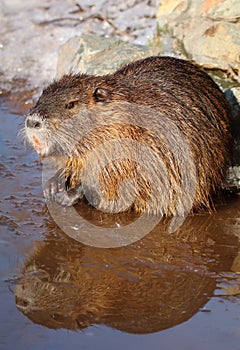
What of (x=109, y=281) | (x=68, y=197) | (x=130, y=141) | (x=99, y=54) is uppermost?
(x=130, y=141)

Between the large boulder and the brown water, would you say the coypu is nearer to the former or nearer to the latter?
the brown water

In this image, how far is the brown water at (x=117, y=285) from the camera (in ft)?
10.2

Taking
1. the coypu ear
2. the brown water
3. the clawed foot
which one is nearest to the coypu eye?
the coypu ear

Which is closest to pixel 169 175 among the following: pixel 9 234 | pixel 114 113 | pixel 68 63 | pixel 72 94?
pixel 114 113

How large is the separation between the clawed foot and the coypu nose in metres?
0.51

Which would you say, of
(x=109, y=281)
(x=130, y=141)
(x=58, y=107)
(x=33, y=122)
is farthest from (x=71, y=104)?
(x=109, y=281)

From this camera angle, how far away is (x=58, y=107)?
427cm

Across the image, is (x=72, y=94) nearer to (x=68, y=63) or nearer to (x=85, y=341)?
(x=85, y=341)

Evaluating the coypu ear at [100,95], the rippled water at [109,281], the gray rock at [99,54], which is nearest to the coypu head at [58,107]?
the coypu ear at [100,95]

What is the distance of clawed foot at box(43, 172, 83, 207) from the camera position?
451 cm

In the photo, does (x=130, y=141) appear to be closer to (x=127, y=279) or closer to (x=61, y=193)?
(x=61, y=193)

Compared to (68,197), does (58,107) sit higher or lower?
higher

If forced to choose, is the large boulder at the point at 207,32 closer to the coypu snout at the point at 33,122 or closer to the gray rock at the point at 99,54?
the gray rock at the point at 99,54

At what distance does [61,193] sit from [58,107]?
1.92 ft
